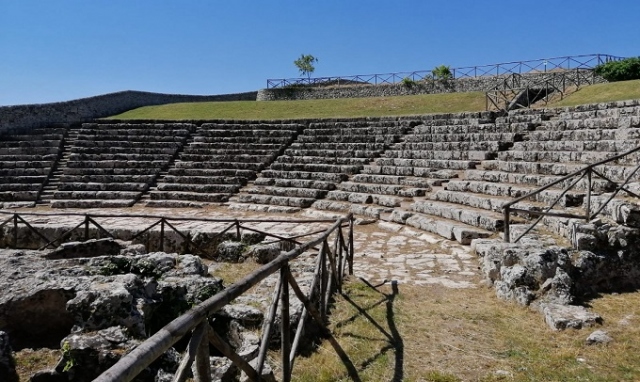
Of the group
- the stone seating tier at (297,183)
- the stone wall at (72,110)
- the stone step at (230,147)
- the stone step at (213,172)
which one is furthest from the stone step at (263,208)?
the stone wall at (72,110)

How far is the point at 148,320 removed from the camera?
15.9 ft

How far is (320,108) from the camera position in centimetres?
2600

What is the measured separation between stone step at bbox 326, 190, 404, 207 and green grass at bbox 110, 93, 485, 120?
322 inches

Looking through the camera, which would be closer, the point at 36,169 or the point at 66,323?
the point at 66,323

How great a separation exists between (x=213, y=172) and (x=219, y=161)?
0.88 metres

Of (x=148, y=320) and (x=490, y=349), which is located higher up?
(x=148, y=320)

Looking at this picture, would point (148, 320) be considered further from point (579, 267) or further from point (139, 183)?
point (139, 183)

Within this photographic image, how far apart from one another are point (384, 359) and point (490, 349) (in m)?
1.05

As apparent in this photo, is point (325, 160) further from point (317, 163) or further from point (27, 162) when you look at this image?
point (27, 162)

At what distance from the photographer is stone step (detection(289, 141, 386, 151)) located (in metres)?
16.9

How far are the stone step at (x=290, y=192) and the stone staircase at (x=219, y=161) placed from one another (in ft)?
2.98

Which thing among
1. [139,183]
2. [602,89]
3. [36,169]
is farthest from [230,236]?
[602,89]

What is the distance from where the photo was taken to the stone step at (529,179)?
30.4 feet

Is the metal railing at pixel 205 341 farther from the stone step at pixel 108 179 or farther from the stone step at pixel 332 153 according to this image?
the stone step at pixel 108 179
